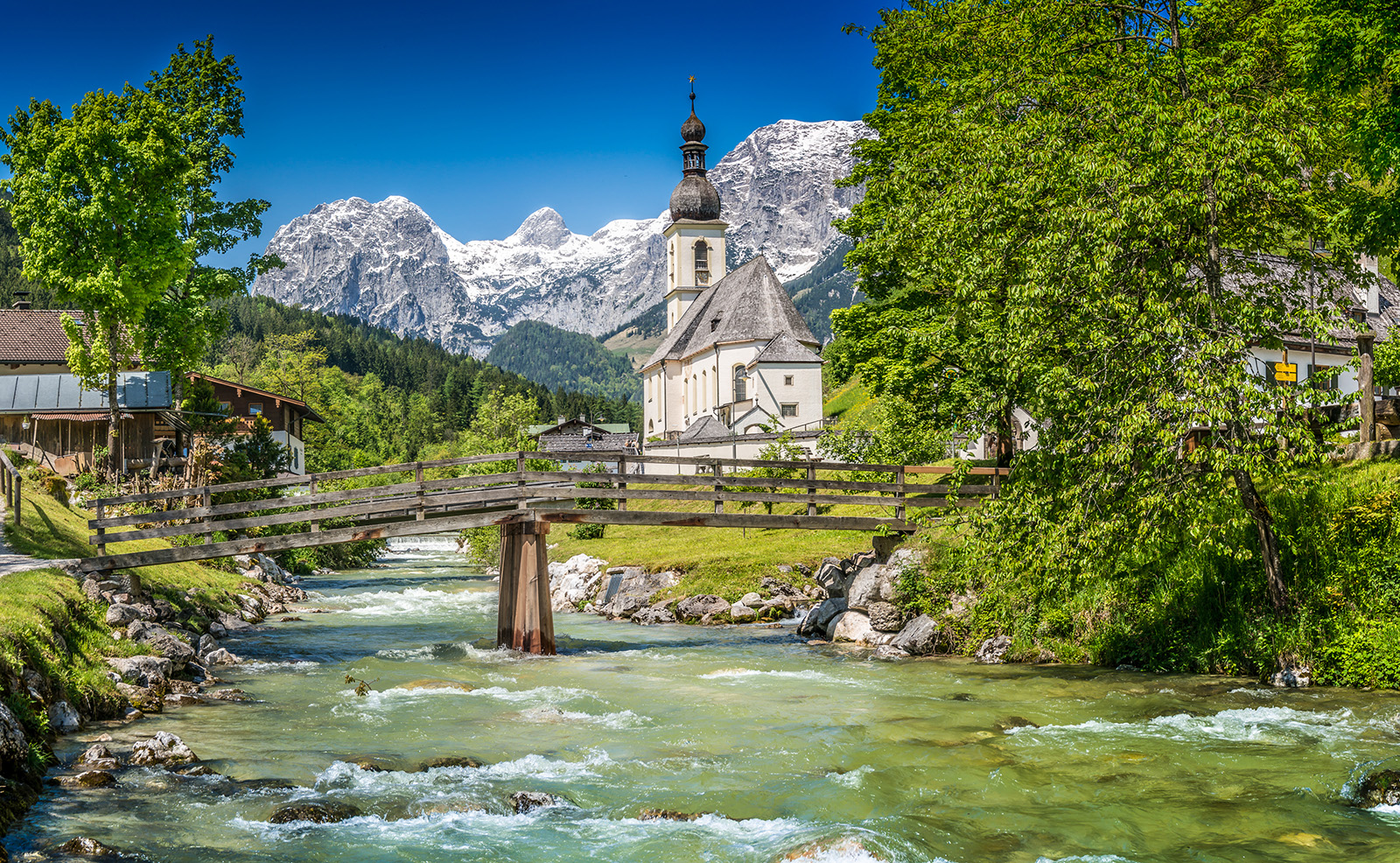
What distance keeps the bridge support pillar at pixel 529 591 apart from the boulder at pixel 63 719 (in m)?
9.41

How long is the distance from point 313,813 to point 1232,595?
48.2 ft

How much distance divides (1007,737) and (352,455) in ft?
282

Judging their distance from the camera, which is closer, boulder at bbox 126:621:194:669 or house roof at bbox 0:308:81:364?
boulder at bbox 126:621:194:669

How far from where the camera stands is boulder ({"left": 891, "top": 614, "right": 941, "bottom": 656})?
65.6ft

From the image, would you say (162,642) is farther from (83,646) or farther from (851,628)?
(851,628)

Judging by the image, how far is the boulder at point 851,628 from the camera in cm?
2145

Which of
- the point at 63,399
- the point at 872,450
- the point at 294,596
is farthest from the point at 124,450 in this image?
the point at 872,450

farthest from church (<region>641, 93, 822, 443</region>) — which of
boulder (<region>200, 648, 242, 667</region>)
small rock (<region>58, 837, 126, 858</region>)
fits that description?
small rock (<region>58, 837, 126, 858</region>)

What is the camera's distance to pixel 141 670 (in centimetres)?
1553

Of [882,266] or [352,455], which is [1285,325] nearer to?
[882,266]

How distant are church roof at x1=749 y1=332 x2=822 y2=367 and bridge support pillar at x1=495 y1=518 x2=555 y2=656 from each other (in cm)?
5018

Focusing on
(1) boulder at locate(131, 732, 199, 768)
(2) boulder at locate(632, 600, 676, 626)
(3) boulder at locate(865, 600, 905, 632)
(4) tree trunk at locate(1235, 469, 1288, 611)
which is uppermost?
(4) tree trunk at locate(1235, 469, 1288, 611)

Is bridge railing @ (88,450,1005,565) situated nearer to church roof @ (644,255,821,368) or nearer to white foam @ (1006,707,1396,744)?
white foam @ (1006,707,1396,744)

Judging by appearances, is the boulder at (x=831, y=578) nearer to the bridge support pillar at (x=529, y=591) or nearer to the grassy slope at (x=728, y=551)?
the grassy slope at (x=728, y=551)
